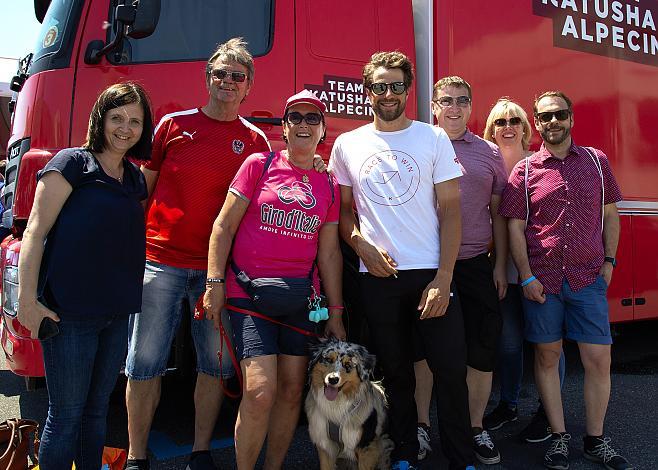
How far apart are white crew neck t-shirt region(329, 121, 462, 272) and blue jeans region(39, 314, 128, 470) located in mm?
1266

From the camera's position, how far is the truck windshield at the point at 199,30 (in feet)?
10.6

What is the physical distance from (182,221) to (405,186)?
1.07 metres

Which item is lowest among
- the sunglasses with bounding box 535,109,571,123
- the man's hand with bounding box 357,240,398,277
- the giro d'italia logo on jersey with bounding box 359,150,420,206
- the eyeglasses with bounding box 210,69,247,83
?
the man's hand with bounding box 357,240,398,277

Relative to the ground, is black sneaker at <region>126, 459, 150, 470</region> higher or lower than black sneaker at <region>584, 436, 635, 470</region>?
higher

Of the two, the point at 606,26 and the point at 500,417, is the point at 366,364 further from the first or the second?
the point at 606,26

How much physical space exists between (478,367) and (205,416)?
146 centimetres

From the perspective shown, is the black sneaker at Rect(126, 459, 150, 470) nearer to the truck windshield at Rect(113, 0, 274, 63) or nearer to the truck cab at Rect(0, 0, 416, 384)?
the truck cab at Rect(0, 0, 416, 384)

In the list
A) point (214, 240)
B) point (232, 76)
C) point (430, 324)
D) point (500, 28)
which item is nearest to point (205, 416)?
point (214, 240)

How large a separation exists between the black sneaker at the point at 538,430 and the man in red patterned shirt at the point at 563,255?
1.11 feet

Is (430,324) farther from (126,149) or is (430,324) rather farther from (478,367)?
(126,149)

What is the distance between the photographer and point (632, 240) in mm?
4395

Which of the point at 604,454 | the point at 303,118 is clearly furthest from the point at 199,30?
the point at 604,454

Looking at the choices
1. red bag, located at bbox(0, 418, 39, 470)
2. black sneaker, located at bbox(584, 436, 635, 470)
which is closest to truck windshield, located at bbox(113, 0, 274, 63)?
red bag, located at bbox(0, 418, 39, 470)

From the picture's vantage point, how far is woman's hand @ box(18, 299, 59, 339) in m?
2.13
